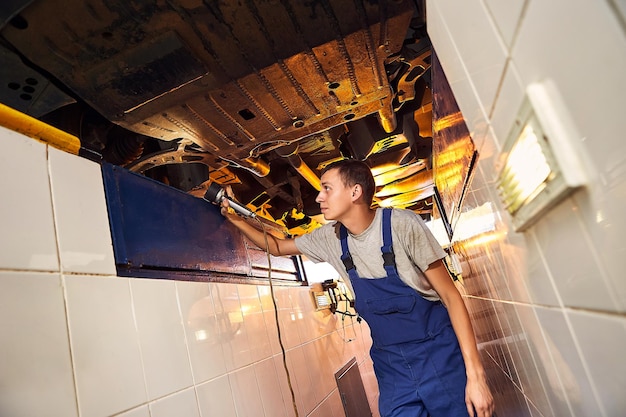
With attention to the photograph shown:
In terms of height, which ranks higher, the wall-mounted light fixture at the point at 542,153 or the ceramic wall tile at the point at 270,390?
the wall-mounted light fixture at the point at 542,153

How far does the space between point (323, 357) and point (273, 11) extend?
2.93 m

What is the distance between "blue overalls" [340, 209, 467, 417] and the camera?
184 centimetres

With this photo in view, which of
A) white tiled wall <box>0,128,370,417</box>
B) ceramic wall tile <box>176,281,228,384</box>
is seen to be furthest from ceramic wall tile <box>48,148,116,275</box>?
ceramic wall tile <box>176,281,228,384</box>

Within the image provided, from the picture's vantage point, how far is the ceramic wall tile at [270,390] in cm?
207

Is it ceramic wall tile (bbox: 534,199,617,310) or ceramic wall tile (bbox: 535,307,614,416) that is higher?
ceramic wall tile (bbox: 534,199,617,310)

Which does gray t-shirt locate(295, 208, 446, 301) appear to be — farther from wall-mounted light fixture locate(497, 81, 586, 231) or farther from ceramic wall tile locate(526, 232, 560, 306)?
wall-mounted light fixture locate(497, 81, 586, 231)

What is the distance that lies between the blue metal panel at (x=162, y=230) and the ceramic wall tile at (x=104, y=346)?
0.49 ft

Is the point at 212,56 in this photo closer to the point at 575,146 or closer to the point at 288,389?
the point at 575,146

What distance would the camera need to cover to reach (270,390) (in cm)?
217

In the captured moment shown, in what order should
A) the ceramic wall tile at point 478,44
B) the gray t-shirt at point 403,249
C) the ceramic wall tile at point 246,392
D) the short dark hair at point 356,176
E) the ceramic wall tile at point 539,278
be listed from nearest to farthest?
the ceramic wall tile at point 478,44 → the ceramic wall tile at point 539,278 → the ceramic wall tile at point 246,392 → the gray t-shirt at point 403,249 → the short dark hair at point 356,176

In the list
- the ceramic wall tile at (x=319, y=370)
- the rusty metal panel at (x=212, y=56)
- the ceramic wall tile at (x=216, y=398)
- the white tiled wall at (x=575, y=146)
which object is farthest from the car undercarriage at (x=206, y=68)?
the ceramic wall tile at (x=319, y=370)

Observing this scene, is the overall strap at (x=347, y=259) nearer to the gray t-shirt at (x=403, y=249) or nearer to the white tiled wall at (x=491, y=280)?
the gray t-shirt at (x=403, y=249)

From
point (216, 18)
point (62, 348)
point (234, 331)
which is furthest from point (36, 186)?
point (234, 331)

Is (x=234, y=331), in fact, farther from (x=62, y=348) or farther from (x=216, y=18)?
(x=216, y=18)
